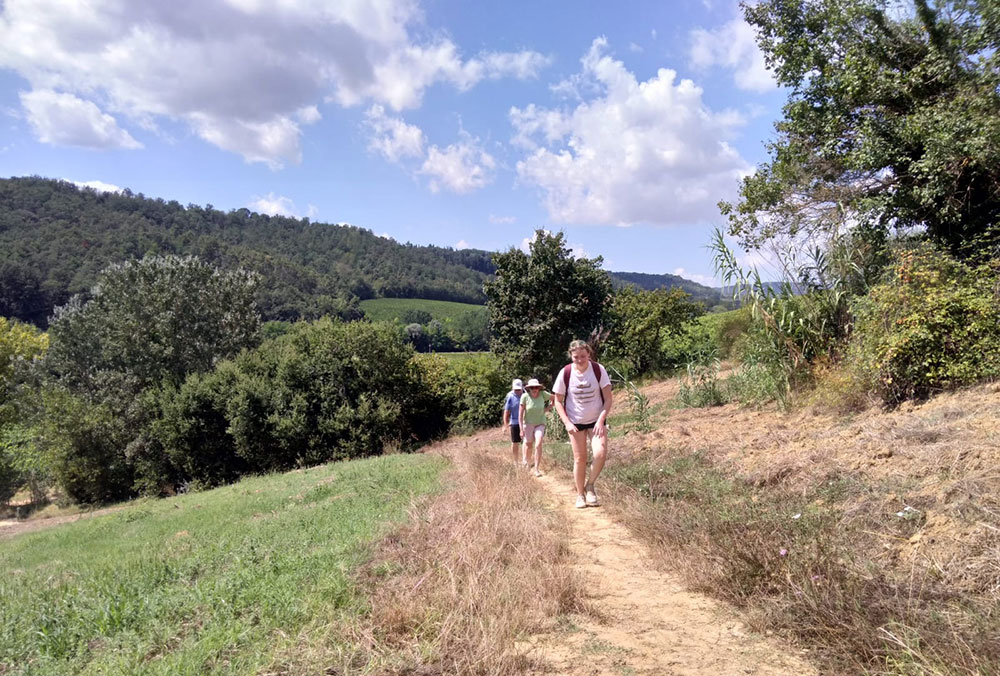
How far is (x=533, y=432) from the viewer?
356 inches

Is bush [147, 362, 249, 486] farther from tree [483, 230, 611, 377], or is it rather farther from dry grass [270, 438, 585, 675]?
dry grass [270, 438, 585, 675]

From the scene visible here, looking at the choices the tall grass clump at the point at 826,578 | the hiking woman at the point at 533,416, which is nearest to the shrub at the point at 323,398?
the hiking woman at the point at 533,416

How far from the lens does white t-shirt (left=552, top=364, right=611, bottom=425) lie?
6043mm

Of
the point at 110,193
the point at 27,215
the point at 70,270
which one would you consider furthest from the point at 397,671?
the point at 110,193

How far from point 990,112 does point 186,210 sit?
519ft

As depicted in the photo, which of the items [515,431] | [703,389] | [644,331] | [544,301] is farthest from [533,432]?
[644,331]

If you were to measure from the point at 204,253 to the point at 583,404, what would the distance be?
98.1 metres

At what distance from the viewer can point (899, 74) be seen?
33.0 ft

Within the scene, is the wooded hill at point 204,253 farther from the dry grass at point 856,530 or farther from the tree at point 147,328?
the dry grass at point 856,530

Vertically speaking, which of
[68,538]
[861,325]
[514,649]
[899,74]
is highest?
[899,74]

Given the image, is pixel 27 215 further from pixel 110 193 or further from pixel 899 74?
pixel 899 74

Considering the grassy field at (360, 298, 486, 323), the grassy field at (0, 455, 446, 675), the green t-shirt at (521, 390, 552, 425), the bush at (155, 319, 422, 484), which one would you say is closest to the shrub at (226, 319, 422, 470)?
the bush at (155, 319, 422, 484)

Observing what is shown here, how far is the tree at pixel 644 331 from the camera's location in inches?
1042

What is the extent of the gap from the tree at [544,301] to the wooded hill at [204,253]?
239cm
